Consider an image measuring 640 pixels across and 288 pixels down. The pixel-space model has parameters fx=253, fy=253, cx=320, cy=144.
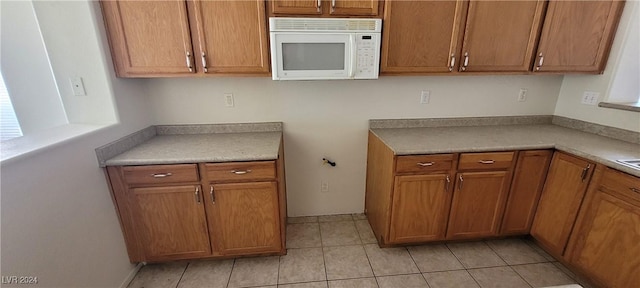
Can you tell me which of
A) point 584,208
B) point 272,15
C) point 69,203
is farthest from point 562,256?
point 69,203

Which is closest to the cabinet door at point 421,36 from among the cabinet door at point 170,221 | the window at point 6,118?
the cabinet door at point 170,221

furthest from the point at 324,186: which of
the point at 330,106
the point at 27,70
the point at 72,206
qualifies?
the point at 27,70

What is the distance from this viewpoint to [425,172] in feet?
5.71

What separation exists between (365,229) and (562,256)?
4.52 ft

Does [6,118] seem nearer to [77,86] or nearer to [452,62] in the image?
[77,86]

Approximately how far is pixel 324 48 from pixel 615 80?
2.16 m

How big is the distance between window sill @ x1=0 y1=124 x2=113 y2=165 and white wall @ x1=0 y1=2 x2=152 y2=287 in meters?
0.02

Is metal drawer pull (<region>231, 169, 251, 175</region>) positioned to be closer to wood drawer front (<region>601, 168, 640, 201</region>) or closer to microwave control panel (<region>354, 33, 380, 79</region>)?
microwave control panel (<region>354, 33, 380, 79</region>)

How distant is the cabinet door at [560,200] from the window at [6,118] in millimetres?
3694

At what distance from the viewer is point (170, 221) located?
66.0 inches

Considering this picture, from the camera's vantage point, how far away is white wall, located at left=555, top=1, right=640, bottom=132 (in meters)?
1.75

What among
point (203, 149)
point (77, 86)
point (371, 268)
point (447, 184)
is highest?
point (77, 86)

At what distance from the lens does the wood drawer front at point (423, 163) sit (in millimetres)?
1698

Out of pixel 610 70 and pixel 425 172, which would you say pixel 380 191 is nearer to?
pixel 425 172
